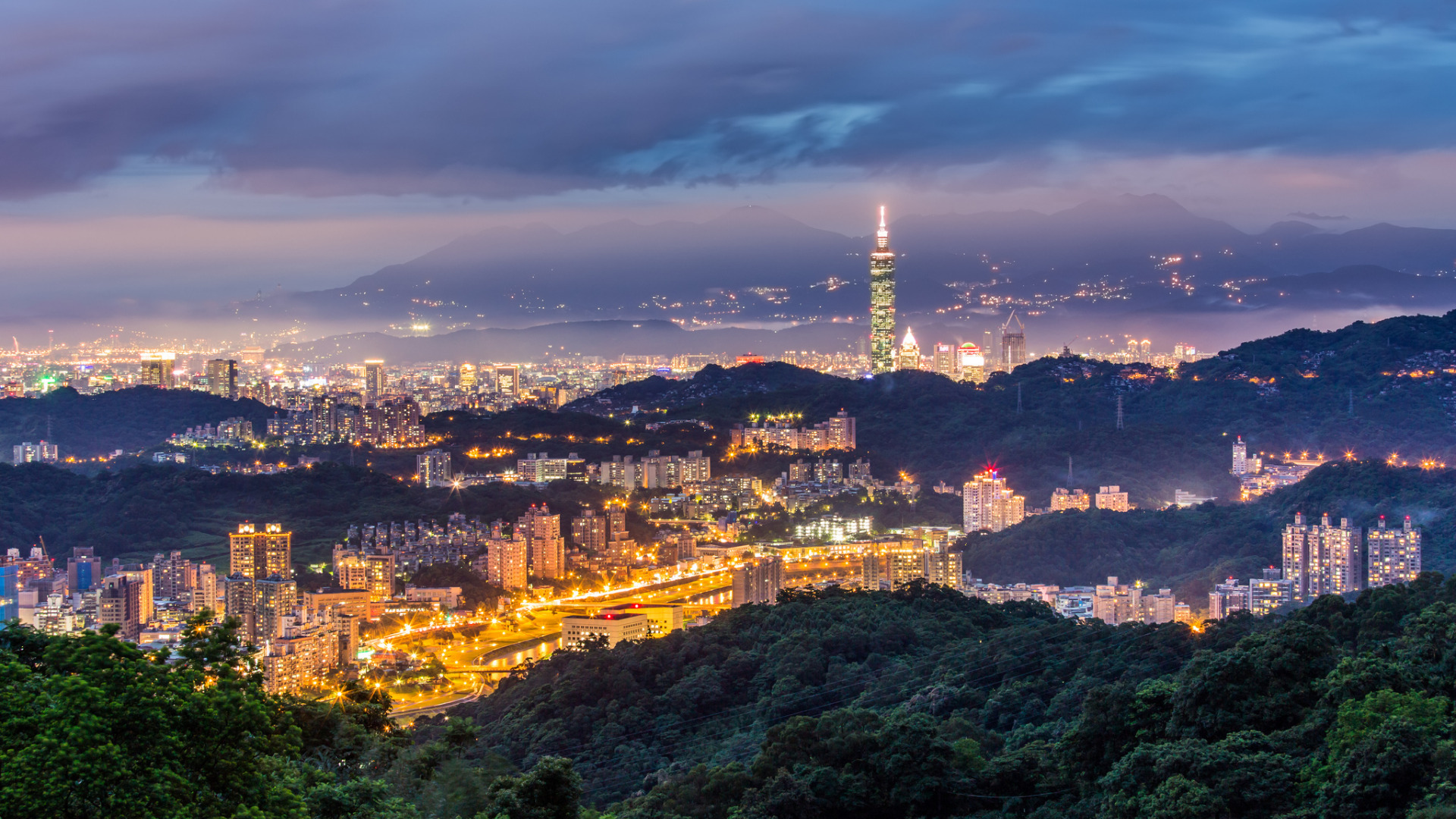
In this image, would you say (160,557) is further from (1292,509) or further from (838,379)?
(838,379)

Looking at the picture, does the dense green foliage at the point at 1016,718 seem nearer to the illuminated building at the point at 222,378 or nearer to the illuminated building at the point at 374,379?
the illuminated building at the point at 222,378

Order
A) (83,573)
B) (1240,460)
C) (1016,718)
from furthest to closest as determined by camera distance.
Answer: (1240,460)
(83,573)
(1016,718)

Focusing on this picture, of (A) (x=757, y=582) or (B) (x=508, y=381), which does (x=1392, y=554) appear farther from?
(B) (x=508, y=381)

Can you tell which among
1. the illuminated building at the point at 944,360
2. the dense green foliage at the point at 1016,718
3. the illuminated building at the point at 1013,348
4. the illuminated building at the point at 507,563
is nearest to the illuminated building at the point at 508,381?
the illuminated building at the point at 944,360

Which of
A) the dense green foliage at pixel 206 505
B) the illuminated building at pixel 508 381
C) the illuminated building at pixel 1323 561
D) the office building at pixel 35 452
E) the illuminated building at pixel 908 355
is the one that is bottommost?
the illuminated building at pixel 1323 561

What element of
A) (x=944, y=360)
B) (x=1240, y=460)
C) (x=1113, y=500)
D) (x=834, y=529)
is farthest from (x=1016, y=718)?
(x=944, y=360)

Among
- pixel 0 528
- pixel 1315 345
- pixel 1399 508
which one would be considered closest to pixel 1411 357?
pixel 1315 345
